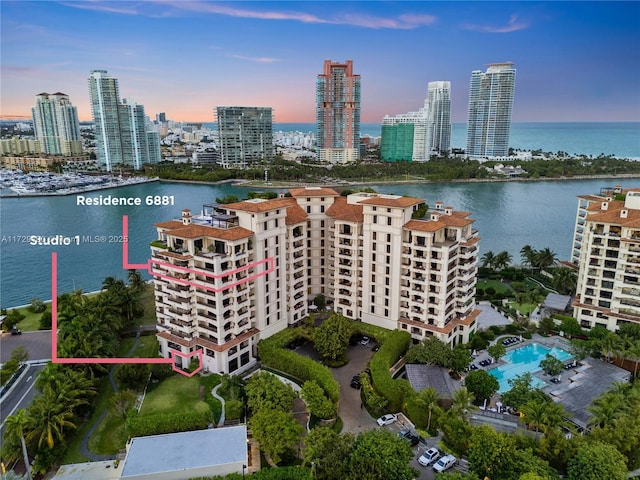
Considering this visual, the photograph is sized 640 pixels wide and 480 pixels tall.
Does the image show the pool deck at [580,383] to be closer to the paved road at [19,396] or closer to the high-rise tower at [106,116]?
the paved road at [19,396]

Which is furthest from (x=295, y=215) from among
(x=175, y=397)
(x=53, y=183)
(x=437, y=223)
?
(x=53, y=183)

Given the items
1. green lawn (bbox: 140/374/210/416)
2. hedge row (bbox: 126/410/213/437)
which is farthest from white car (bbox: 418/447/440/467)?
green lawn (bbox: 140/374/210/416)

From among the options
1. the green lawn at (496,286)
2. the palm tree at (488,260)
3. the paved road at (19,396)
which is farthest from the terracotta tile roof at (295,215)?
the palm tree at (488,260)

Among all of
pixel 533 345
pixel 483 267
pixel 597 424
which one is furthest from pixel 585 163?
pixel 597 424

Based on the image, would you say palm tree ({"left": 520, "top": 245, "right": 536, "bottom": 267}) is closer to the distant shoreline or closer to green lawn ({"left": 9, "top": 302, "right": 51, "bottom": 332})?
green lawn ({"left": 9, "top": 302, "right": 51, "bottom": 332})

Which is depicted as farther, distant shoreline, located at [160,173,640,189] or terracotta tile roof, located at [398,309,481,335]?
distant shoreline, located at [160,173,640,189]

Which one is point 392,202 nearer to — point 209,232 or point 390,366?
point 390,366
